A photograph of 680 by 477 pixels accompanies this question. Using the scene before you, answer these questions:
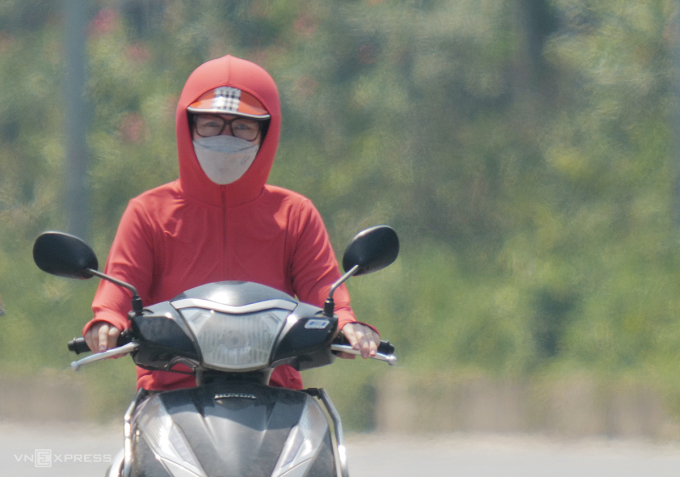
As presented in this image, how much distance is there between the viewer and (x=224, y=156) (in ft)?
9.66

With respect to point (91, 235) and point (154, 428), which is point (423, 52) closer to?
point (91, 235)

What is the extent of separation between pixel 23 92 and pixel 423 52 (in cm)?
383

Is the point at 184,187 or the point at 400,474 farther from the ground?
the point at 184,187

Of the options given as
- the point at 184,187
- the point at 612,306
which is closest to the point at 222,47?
the point at 612,306

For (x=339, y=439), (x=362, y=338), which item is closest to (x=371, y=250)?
(x=362, y=338)

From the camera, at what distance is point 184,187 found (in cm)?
307

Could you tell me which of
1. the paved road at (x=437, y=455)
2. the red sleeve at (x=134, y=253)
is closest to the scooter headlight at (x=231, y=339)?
the red sleeve at (x=134, y=253)

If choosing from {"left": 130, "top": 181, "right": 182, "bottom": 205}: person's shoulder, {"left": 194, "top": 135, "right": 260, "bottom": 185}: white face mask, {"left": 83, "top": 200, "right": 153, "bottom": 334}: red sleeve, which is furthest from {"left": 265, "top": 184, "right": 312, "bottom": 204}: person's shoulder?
{"left": 83, "top": 200, "right": 153, "bottom": 334}: red sleeve

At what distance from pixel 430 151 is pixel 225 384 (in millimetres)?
7899

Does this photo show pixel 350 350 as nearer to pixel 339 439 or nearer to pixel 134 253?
pixel 339 439

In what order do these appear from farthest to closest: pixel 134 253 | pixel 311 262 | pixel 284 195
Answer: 1. pixel 284 195
2. pixel 311 262
3. pixel 134 253

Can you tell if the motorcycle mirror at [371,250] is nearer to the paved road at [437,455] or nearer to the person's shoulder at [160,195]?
the person's shoulder at [160,195]

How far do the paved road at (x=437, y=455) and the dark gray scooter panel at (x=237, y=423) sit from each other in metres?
3.78

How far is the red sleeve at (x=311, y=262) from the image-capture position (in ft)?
9.84
